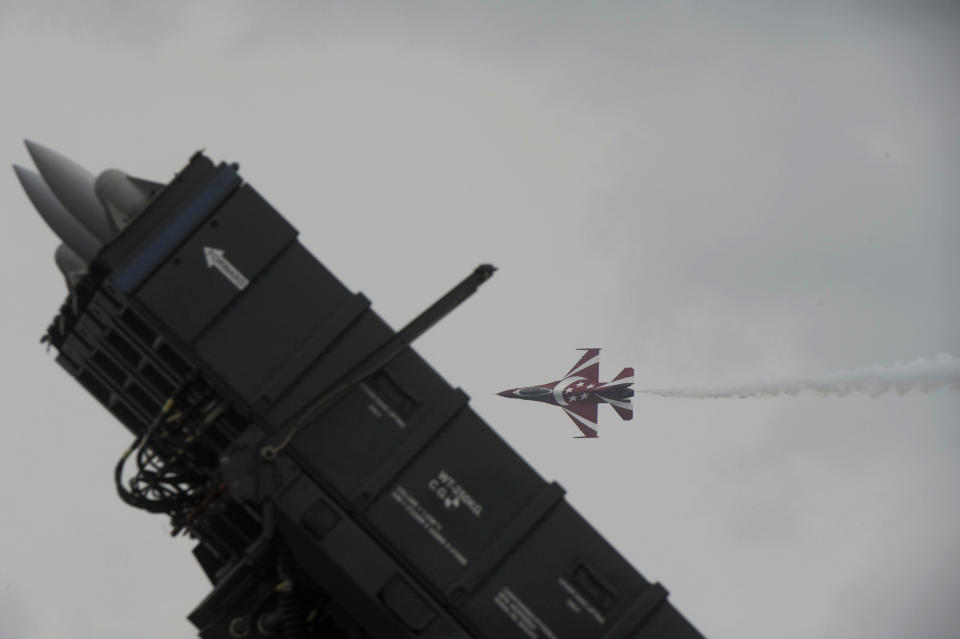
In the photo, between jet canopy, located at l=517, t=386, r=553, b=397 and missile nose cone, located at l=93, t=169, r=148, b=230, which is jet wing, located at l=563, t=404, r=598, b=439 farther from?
missile nose cone, located at l=93, t=169, r=148, b=230

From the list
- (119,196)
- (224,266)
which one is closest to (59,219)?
(119,196)

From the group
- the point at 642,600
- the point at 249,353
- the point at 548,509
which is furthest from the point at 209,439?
the point at 642,600

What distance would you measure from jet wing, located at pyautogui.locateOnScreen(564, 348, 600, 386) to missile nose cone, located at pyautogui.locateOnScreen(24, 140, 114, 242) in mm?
29008

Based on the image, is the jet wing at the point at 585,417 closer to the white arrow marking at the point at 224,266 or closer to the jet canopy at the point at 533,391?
the jet canopy at the point at 533,391

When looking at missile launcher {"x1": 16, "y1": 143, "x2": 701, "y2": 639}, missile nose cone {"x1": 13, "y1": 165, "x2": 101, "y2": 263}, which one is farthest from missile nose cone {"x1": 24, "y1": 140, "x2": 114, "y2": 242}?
missile launcher {"x1": 16, "y1": 143, "x2": 701, "y2": 639}

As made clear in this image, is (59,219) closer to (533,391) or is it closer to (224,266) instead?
(224,266)

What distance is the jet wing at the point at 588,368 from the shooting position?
39.8m

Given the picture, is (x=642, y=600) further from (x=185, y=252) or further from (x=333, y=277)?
(x=185, y=252)

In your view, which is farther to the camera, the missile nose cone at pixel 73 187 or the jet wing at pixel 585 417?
the jet wing at pixel 585 417

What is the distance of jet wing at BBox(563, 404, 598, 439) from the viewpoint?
3853 cm

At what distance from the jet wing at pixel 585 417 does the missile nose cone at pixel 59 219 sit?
27740 mm

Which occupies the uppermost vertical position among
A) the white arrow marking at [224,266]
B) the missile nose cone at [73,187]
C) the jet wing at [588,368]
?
the jet wing at [588,368]

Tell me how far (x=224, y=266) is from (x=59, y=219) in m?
2.86

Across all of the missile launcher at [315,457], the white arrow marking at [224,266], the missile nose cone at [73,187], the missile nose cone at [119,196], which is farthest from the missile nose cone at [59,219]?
the white arrow marking at [224,266]
